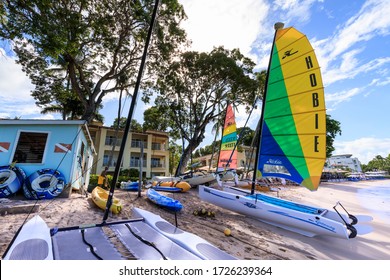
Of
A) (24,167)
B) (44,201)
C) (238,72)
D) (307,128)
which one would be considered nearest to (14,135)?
(24,167)

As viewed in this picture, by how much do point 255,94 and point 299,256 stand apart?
1615 cm

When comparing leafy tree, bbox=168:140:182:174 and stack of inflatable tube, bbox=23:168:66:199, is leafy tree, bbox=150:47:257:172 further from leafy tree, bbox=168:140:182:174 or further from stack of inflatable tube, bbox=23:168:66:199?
leafy tree, bbox=168:140:182:174

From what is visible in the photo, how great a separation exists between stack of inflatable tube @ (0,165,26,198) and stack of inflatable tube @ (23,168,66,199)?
0.24m

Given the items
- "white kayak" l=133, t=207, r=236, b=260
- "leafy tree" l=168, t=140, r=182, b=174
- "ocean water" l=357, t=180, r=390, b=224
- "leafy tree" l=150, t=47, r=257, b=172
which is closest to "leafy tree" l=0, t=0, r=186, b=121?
"leafy tree" l=150, t=47, r=257, b=172

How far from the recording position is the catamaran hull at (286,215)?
18.2 ft

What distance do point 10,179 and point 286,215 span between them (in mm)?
9763

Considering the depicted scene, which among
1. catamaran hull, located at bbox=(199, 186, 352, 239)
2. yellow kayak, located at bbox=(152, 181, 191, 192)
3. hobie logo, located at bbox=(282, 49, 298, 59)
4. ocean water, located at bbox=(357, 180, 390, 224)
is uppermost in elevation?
hobie logo, located at bbox=(282, 49, 298, 59)

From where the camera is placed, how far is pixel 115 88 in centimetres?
1424

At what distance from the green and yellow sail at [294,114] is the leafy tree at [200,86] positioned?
344 inches

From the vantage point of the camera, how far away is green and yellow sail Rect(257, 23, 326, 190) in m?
7.05

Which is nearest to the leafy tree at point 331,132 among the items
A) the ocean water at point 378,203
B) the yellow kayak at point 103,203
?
the ocean water at point 378,203

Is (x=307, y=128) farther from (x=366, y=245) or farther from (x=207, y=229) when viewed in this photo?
(x=207, y=229)

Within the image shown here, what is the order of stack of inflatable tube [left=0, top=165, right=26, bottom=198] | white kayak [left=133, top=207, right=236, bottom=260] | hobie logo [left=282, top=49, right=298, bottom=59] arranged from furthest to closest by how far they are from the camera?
hobie logo [left=282, top=49, right=298, bottom=59]
stack of inflatable tube [left=0, top=165, right=26, bottom=198]
white kayak [left=133, top=207, right=236, bottom=260]
